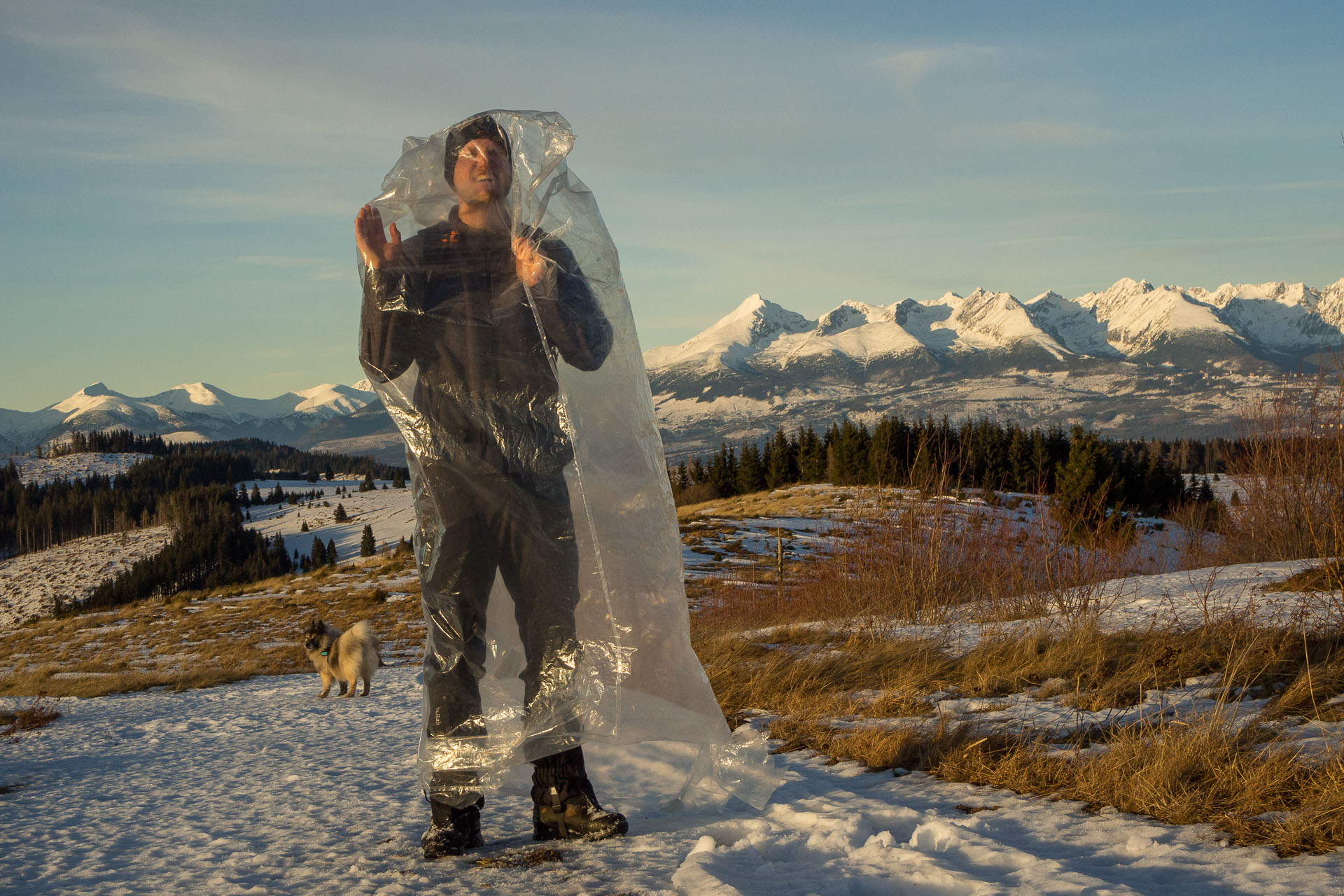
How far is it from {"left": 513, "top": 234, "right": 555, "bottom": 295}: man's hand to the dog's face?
7.77 meters

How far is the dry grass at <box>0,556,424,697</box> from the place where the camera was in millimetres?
12102

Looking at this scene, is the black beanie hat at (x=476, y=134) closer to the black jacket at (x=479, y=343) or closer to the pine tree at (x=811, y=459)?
the black jacket at (x=479, y=343)

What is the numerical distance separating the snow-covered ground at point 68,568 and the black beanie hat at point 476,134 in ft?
426

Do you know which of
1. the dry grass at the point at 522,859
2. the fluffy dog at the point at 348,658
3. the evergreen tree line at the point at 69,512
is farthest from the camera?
the evergreen tree line at the point at 69,512

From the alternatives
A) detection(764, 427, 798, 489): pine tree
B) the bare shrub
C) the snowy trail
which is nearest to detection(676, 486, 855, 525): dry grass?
detection(764, 427, 798, 489): pine tree

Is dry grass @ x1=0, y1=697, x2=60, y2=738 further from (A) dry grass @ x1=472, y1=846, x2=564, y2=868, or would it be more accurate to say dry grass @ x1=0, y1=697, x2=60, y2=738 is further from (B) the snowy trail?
(A) dry grass @ x1=472, y1=846, x2=564, y2=868

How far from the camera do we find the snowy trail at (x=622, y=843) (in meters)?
2.51

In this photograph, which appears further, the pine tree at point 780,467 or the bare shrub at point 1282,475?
the pine tree at point 780,467

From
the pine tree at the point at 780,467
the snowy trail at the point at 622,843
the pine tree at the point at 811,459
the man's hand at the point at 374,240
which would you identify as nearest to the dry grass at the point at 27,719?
the snowy trail at the point at 622,843

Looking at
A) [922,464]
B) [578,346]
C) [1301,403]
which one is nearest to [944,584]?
[922,464]

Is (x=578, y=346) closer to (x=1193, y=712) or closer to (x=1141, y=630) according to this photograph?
(x=1193, y=712)

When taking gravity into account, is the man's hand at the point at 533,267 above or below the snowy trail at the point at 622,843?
above

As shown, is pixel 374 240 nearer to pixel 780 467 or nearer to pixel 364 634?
pixel 364 634

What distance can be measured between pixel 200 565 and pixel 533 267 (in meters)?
→ 144
